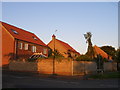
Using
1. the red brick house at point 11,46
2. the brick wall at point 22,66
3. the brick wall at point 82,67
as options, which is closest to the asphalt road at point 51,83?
the brick wall at point 82,67

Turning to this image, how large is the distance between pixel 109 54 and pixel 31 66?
174ft

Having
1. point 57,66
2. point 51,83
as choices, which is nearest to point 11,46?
point 57,66

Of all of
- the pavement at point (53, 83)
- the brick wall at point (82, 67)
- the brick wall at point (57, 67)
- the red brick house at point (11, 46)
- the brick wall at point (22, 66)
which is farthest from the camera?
the red brick house at point (11, 46)

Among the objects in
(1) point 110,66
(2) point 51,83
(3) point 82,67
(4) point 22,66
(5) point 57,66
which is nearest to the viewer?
(2) point 51,83

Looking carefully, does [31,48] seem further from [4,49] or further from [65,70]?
[65,70]

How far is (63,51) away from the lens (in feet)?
177

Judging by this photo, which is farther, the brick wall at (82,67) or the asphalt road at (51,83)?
the brick wall at (82,67)

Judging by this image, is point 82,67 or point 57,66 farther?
point 82,67

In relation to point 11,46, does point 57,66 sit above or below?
below

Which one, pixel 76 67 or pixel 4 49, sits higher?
pixel 4 49

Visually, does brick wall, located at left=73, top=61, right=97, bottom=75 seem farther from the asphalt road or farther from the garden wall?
the asphalt road

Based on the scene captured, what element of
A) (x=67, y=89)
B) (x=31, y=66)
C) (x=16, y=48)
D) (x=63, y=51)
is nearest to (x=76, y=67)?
(x=31, y=66)

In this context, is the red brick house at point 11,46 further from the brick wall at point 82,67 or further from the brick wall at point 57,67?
the brick wall at point 82,67

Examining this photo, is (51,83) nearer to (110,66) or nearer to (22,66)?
(22,66)
